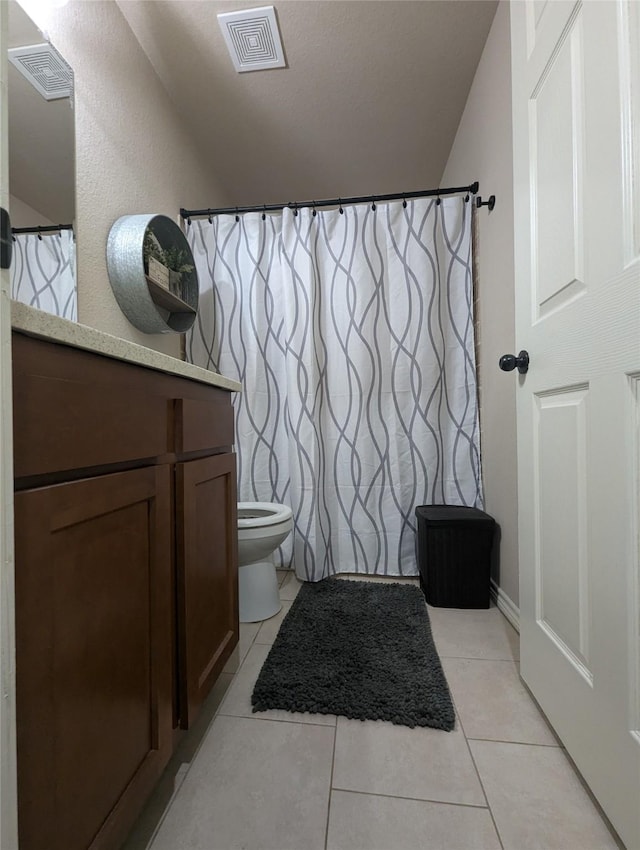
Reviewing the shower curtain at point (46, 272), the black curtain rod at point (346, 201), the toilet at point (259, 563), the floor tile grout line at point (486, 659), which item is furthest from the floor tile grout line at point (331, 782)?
the black curtain rod at point (346, 201)

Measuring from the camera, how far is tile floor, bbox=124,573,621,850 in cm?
73

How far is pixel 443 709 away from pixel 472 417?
4.16ft

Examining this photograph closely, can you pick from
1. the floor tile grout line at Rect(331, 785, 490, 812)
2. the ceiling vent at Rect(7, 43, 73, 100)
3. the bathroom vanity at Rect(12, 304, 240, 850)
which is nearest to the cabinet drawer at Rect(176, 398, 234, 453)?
the bathroom vanity at Rect(12, 304, 240, 850)

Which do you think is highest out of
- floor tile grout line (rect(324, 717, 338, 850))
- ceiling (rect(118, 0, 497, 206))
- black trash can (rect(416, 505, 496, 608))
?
ceiling (rect(118, 0, 497, 206))

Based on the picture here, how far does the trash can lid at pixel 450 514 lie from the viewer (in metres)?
1.65

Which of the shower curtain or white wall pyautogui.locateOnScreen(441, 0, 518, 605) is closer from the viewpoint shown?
the shower curtain

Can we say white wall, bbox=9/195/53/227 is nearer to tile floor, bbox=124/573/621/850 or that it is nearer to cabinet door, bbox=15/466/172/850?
cabinet door, bbox=15/466/172/850

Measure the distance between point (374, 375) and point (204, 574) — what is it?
134 centimetres

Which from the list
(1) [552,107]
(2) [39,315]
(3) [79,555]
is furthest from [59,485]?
(1) [552,107]

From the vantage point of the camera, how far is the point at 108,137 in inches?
58.4

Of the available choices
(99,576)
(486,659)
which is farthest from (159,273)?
(486,659)

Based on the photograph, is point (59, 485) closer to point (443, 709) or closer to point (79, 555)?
point (79, 555)

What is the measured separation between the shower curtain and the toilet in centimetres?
92

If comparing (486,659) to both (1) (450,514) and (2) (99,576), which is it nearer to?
(1) (450,514)
